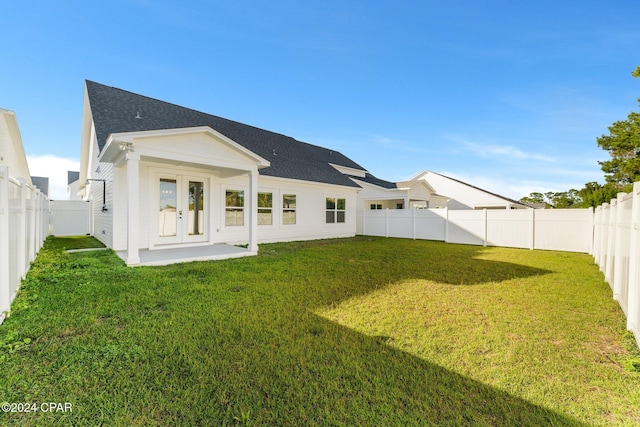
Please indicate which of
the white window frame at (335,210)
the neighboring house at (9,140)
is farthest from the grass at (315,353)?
the white window frame at (335,210)

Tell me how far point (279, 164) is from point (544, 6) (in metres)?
10.7

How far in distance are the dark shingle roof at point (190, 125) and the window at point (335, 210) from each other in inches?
41.6

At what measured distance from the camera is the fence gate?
14305 millimetres

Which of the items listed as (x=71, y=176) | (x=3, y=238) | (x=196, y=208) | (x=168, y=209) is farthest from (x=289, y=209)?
(x=71, y=176)

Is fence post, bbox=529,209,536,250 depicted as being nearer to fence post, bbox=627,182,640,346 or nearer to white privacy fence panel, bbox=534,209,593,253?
white privacy fence panel, bbox=534,209,593,253

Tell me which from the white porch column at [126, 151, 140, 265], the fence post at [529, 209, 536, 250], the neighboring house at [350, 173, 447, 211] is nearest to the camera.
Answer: the white porch column at [126, 151, 140, 265]

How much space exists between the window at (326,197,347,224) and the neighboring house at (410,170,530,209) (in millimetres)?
10941

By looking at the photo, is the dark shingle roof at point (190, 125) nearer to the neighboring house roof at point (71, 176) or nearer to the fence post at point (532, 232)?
the fence post at point (532, 232)

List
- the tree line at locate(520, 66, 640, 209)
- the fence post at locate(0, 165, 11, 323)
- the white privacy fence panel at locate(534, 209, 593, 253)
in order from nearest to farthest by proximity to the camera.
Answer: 1. the fence post at locate(0, 165, 11, 323)
2. the white privacy fence panel at locate(534, 209, 593, 253)
3. the tree line at locate(520, 66, 640, 209)

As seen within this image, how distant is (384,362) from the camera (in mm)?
2641

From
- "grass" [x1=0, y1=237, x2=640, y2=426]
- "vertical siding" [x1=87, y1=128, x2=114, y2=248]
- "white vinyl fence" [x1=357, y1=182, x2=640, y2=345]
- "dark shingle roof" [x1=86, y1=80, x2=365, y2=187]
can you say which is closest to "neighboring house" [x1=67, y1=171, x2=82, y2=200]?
"vertical siding" [x1=87, y1=128, x2=114, y2=248]

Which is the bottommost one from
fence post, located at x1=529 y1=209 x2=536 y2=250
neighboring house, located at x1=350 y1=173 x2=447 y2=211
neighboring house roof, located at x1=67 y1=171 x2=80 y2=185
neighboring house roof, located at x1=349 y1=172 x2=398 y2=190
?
fence post, located at x1=529 y1=209 x2=536 y2=250

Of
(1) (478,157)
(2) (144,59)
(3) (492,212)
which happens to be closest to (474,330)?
(3) (492,212)

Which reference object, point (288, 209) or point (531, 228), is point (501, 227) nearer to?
point (531, 228)
